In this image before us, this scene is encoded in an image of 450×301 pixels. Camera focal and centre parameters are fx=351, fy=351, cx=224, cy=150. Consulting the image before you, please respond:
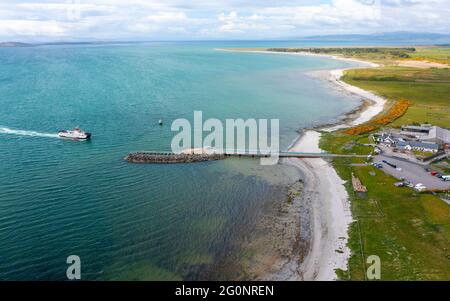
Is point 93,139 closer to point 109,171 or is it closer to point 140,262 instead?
point 109,171

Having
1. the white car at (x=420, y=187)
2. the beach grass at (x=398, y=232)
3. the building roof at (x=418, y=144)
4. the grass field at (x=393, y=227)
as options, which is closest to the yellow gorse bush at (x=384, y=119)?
the grass field at (x=393, y=227)

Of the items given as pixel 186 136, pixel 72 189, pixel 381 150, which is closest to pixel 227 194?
pixel 72 189

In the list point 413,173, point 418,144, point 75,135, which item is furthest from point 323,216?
point 75,135

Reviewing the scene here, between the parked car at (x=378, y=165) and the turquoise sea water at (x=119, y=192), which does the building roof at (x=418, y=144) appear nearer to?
the parked car at (x=378, y=165)

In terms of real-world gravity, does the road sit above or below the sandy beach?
above

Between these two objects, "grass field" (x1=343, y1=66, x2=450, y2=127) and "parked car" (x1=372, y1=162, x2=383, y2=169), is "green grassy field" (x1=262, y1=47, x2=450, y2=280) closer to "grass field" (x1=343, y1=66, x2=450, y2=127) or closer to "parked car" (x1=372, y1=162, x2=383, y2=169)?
"parked car" (x1=372, y1=162, x2=383, y2=169)

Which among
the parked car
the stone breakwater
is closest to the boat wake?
the stone breakwater
